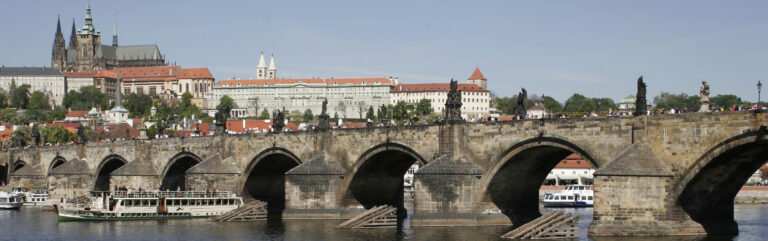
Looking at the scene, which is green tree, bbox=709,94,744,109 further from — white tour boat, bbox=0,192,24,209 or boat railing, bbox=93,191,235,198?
white tour boat, bbox=0,192,24,209

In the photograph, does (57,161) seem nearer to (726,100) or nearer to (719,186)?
(719,186)

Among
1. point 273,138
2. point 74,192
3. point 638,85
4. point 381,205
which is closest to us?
point 638,85

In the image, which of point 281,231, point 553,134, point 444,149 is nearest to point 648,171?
point 553,134

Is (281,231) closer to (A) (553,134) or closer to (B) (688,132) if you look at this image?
(A) (553,134)

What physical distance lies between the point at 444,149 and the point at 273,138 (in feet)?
60.9

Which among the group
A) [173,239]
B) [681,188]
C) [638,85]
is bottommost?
[173,239]

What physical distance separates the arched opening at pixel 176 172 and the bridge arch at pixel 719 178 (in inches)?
1828

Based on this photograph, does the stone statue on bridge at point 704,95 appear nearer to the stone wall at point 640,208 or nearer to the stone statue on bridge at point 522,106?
the stone wall at point 640,208

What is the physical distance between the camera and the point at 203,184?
70.8 metres

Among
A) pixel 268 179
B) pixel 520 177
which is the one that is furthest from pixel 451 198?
pixel 268 179

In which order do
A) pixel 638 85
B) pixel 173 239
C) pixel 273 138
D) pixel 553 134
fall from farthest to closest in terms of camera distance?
1. pixel 273 138
2. pixel 173 239
3. pixel 553 134
4. pixel 638 85

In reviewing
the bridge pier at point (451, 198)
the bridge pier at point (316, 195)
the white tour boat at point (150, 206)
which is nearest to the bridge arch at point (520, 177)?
the bridge pier at point (451, 198)

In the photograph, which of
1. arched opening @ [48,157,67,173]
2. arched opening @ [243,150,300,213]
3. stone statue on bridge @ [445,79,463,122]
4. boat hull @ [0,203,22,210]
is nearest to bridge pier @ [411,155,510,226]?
stone statue on bridge @ [445,79,463,122]

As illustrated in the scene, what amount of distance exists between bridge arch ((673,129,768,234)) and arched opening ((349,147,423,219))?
2092cm
